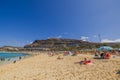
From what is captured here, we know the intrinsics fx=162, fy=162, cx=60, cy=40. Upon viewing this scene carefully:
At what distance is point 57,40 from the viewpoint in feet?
516

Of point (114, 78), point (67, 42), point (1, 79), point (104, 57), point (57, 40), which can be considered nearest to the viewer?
point (114, 78)

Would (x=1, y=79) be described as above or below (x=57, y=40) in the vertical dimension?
below

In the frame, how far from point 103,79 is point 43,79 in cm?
354

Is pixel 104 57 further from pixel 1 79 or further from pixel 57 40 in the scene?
pixel 57 40

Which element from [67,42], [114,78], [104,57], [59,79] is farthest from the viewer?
[67,42]

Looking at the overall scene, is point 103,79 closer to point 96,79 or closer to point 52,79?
point 96,79

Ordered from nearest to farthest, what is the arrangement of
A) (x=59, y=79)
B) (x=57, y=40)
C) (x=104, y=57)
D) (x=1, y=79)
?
1. (x=59, y=79)
2. (x=1, y=79)
3. (x=104, y=57)
4. (x=57, y=40)

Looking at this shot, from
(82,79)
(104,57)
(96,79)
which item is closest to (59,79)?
(82,79)

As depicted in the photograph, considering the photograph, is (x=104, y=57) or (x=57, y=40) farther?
(x=57, y=40)

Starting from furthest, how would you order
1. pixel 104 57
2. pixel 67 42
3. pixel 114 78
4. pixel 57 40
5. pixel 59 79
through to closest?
pixel 57 40 → pixel 67 42 → pixel 104 57 → pixel 59 79 → pixel 114 78

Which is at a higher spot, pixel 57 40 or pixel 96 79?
pixel 57 40

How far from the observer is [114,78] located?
8.95 meters

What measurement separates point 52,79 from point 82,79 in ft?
5.93

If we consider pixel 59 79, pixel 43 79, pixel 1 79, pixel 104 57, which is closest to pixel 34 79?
pixel 43 79
